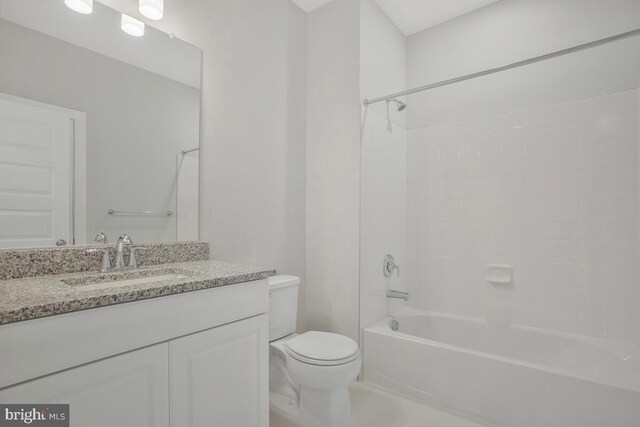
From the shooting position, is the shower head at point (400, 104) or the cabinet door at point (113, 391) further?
the shower head at point (400, 104)

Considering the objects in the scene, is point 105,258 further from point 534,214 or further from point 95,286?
point 534,214

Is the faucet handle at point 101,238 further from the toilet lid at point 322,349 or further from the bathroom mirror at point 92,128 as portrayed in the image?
the toilet lid at point 322,349

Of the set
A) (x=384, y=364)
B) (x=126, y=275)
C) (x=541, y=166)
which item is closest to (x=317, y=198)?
(x=384, y=364)

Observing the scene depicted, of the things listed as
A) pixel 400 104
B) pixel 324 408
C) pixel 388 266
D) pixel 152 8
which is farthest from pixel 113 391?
pixel 400 104

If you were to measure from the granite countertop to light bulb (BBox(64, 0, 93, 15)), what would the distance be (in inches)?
43.6

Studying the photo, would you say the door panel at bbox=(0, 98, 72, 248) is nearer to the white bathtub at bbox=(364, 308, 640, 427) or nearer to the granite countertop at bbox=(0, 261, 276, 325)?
the granite countertop at bbox=(0, 261, 276, 325)

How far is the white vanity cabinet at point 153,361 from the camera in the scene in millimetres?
859

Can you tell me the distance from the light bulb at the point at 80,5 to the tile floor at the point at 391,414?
2.17 m

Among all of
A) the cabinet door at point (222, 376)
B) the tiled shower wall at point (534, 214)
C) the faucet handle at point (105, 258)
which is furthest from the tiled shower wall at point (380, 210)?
the faucet handle at point (105, 258)

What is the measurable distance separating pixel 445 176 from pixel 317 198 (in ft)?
3.37

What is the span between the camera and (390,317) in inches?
97.3

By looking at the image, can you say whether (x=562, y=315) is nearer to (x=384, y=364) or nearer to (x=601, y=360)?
(x=601, y=360)

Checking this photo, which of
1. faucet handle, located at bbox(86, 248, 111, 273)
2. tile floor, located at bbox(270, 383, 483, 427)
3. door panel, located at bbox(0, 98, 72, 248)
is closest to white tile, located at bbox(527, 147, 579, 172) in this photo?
tile floor, located at bbox(270, 383, 483, 427)

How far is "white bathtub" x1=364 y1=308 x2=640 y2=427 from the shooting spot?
4.97 ft
